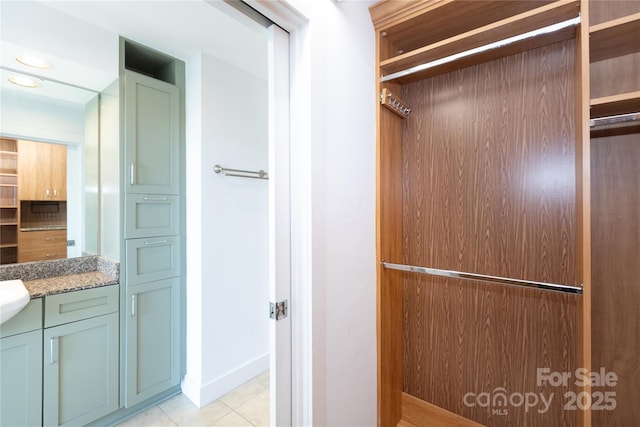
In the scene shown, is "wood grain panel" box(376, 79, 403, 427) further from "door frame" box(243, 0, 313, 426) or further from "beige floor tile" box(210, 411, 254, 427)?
"beige floor tile" box(210, 411, 254, 427)

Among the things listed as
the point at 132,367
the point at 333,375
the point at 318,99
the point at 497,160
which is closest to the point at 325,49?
the point at 318,99

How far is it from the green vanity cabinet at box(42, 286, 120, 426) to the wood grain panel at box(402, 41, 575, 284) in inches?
75.6

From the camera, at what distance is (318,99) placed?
1088 mm

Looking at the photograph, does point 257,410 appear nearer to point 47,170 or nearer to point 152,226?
point 152,226

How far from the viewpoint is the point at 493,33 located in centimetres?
117

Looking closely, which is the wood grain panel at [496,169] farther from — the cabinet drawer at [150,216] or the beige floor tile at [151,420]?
the beige floor tile at [151,420]

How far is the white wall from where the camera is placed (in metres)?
1.92

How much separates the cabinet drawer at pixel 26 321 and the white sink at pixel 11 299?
112 millimetres

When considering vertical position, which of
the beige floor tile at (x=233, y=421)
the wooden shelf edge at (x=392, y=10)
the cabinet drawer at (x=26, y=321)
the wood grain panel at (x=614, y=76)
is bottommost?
the beige floor tile at (x=233, y=421)

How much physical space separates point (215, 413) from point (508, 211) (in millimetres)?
2176

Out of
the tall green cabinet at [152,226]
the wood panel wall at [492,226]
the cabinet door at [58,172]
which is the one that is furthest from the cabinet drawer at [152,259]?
the wood panel wall at [492,226]

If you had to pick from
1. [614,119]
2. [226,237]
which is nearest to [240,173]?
[226,237]

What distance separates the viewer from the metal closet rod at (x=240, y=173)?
196cm

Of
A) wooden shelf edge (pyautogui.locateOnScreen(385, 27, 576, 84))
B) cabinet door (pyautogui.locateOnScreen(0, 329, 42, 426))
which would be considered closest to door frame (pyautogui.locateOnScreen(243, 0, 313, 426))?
wooden shelf edge (pyautogui.locateOnScreen(385, 27, 576, 84))
